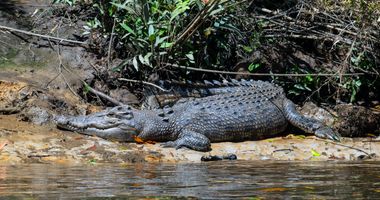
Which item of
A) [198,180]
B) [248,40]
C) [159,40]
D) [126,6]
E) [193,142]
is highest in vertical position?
[126,6]

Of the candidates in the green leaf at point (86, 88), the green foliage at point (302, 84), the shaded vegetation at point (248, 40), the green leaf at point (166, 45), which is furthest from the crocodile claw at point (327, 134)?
the green leaf at point (86, 88)

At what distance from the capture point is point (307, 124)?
30.4 feet

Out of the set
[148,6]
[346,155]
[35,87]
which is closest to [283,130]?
[346,155]

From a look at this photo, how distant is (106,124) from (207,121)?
4.12 ft

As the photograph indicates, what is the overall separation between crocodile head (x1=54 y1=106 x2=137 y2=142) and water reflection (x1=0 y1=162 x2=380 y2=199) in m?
1.48

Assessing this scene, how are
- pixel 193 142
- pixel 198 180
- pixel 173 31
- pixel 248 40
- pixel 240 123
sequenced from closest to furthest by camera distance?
pixel 198 180 < pixel 193 142 < pixel 173 31 < pixel 240 123 < pixel 248 40

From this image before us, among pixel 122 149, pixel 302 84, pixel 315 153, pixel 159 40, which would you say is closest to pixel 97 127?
pixel 122 149

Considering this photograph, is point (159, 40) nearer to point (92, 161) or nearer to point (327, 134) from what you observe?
point (92, 161)

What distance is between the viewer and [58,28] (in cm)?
1012

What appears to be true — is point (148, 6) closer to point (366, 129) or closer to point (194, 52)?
point (194, 52)

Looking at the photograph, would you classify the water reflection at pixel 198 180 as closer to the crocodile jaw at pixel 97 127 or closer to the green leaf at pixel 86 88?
the crocodile jaw at pixel 97 127

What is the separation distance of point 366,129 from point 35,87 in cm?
418

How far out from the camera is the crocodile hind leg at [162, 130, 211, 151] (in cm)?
830

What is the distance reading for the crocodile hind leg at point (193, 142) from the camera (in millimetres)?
8305
